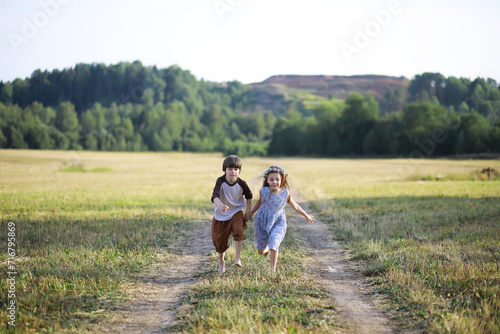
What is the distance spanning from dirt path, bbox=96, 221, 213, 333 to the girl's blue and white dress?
1.35 metres

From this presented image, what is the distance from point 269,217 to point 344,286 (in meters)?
1.72

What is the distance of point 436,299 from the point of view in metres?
5.17

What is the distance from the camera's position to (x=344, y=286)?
20.1 feet

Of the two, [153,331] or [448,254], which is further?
[448,254]

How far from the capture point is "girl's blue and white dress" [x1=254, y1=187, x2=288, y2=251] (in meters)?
6.76

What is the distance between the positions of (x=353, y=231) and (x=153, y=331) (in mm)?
7129

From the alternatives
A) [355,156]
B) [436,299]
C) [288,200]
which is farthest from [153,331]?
[355,156]

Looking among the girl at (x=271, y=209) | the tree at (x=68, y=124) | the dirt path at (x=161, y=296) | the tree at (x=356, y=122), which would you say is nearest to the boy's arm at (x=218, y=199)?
the girl at (x=271, y=209)

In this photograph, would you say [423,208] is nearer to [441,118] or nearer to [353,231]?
[353,231]

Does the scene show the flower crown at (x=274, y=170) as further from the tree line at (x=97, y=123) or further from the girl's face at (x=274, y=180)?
the tree line at (x=97, y=123)

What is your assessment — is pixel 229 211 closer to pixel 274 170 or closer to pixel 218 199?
pixel 218 199

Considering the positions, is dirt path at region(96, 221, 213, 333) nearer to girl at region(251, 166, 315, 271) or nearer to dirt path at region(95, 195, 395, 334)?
dirt path at region(95, 195, 395, 334)

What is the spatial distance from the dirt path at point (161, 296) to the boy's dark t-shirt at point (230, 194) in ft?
3.90

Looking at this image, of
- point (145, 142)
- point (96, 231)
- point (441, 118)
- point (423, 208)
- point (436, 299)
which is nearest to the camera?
point (436, 299)
